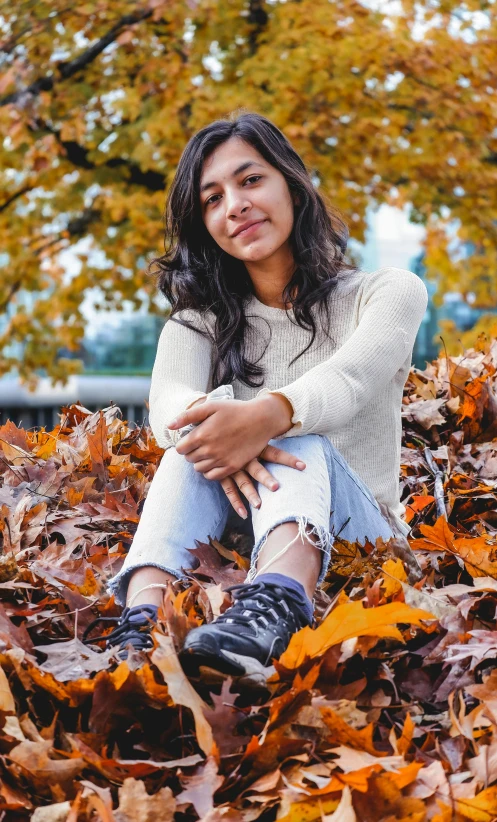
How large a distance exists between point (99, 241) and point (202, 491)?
22.6ft

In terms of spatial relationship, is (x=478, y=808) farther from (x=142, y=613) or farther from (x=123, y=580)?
(x=123, y=580)

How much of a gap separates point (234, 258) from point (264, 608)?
137 cm

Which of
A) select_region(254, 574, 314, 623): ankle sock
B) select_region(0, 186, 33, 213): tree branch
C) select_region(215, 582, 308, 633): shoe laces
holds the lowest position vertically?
select_region(0, 186, 33, 213): tree branch

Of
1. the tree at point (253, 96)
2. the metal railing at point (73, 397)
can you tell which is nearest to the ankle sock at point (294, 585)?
the tree at point (253, 96)

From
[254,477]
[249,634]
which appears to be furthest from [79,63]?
[249,634]

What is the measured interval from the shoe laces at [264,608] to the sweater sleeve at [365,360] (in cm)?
44

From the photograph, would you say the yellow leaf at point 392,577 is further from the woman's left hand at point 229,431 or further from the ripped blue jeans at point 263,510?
the woman's left hand at point 229,431

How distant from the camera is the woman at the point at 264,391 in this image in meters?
1.76

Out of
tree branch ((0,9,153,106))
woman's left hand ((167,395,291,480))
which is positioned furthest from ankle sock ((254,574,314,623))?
tree branch ((0,9,153,106))

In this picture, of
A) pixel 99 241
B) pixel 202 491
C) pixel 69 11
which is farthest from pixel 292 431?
pixel 99 241

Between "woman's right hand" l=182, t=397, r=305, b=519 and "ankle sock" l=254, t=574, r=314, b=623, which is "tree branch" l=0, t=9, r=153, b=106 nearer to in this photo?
"woman's right hand" l=182, t=397, r=305, b=519

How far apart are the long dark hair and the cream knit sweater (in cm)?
4

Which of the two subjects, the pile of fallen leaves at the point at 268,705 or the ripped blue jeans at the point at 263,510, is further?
the ripped blue jeans at the point at 263,510

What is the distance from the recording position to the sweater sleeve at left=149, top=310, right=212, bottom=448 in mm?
2208
